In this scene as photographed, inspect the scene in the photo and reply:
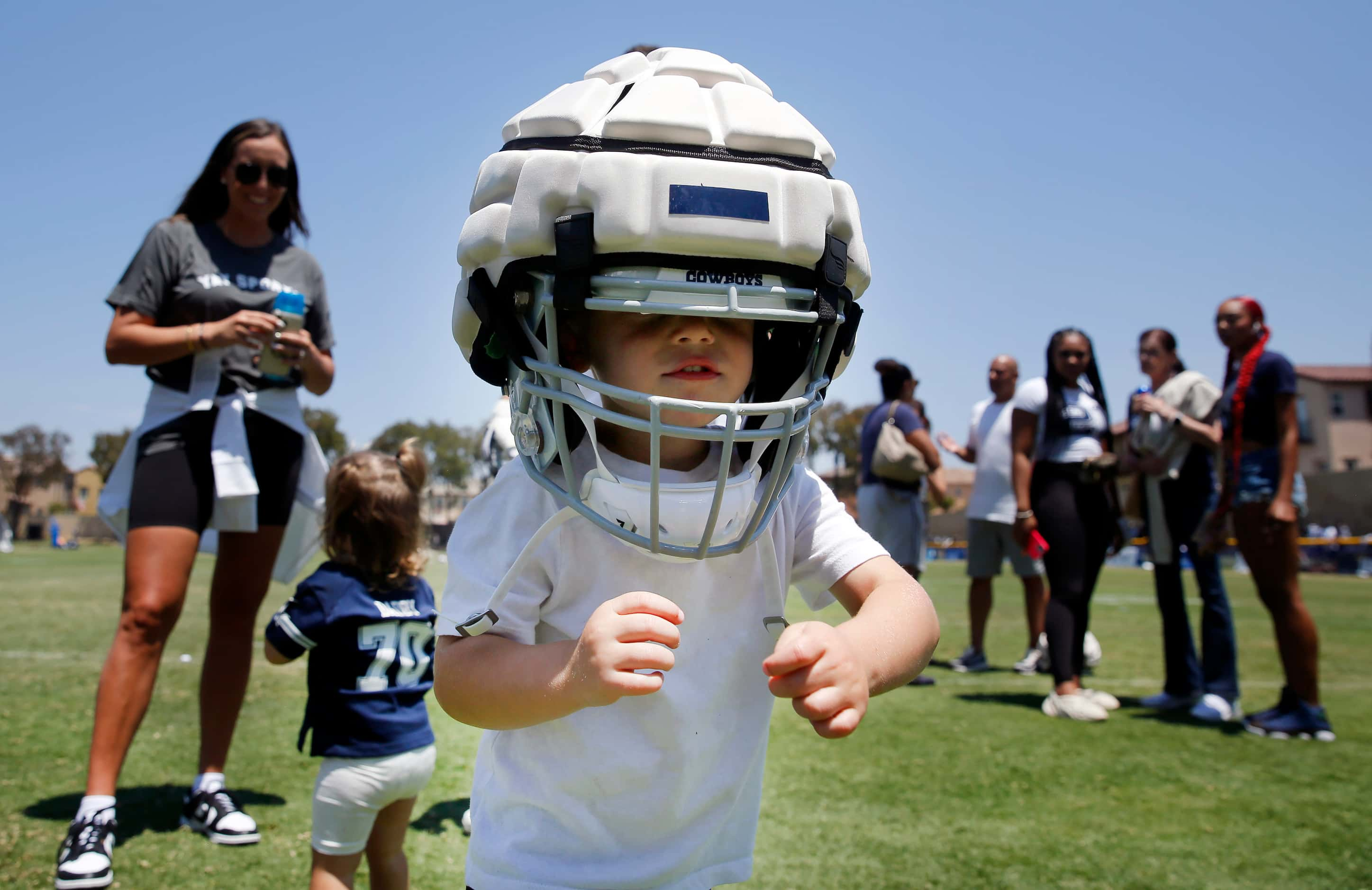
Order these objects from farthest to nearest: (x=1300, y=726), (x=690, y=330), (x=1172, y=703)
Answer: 1. (x=1172, y=703)
2. (x=1300, y=726)
3. (x=690, y=330)

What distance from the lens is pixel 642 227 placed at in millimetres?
1337

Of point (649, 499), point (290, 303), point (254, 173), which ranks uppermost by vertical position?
point (254, 173)

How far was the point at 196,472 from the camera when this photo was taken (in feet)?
10.5

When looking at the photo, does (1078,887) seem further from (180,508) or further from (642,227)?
(180,508)

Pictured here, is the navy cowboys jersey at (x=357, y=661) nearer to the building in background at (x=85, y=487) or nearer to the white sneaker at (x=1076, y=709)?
the white sneaker at (x=1076, y=709)

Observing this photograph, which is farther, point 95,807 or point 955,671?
point 955,671

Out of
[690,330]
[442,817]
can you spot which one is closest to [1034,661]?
[442,817]

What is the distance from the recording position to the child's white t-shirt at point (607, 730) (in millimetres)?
1507

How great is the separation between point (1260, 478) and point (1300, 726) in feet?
3.99

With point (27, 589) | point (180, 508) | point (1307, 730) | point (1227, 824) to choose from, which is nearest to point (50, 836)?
point (180, 508)

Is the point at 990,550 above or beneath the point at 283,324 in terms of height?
beneath

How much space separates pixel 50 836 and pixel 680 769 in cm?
247

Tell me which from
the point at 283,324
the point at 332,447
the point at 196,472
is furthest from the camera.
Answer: the point at 332,447

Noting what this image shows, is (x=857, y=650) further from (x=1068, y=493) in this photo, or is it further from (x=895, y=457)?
(x=895, y=457)
